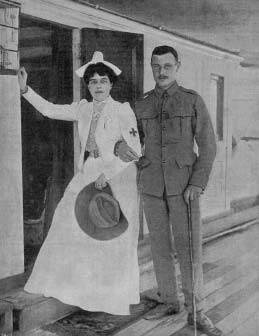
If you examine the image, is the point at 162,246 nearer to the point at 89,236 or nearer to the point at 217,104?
the point at 89,236

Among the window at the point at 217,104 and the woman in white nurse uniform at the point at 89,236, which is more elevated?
the window at the point at 217,104

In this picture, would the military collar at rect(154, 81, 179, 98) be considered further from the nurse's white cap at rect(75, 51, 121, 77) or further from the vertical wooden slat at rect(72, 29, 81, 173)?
the vertical wooden slat at rect(72, 29, 81, 173)

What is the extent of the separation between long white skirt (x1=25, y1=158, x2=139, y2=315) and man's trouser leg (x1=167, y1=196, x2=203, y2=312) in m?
0.20

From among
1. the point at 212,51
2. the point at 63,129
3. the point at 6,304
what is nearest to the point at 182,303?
the point at 6,304

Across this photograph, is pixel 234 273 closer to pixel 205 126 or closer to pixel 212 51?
pixel 205 126

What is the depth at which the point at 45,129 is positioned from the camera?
8.52 feet

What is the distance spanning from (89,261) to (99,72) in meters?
0.94

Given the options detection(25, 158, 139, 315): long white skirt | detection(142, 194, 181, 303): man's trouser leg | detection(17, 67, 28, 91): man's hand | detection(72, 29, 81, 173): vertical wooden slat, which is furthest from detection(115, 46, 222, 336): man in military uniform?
detection(17, 67, 28, 91): man's hand

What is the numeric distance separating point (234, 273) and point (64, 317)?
2.94 feet

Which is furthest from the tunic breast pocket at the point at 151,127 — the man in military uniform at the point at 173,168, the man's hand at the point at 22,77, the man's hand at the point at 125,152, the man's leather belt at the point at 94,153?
the man's hand at the point at 22,77

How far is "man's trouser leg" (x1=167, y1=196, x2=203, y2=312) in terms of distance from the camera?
2.44m

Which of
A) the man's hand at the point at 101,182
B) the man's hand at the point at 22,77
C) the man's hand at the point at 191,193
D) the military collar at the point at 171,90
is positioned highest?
the man's hand at the point at 22,77

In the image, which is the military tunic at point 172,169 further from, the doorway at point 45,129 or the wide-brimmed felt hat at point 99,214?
the doorway at point 45,129

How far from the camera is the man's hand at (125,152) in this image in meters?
2.45
